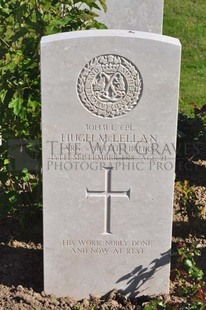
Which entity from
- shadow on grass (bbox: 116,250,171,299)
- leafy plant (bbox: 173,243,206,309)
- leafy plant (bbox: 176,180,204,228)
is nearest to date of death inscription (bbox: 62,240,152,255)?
shadow on grass (bbox: 116,250,171,299)

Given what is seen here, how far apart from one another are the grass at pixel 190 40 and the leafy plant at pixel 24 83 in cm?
336

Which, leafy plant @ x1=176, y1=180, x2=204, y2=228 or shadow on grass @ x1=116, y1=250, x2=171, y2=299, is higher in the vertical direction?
leafy plant @ x1=176, y1=180, x2=204, y2=228

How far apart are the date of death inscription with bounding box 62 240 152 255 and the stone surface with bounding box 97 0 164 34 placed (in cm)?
413

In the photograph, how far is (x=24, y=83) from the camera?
4.06 metres

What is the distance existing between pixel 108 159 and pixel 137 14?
4180mm

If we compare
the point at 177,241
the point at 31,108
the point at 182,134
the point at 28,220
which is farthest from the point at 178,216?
the point at 31,108

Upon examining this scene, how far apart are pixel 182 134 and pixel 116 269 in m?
2.01

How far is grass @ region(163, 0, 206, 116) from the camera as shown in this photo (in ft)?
26.7

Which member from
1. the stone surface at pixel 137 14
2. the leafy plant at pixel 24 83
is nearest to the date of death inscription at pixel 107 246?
the leafy plant at pixel 24 83

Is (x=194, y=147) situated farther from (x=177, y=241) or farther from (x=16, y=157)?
(x=16, y=157)

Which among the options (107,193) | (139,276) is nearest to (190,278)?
(139,276)

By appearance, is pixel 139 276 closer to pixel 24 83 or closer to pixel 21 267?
A: pixel 21 267

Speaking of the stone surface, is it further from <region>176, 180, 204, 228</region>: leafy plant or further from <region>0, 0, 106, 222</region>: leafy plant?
<region>176, 180, 204, 228</region>: leafy plant

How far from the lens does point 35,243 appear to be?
461cm
